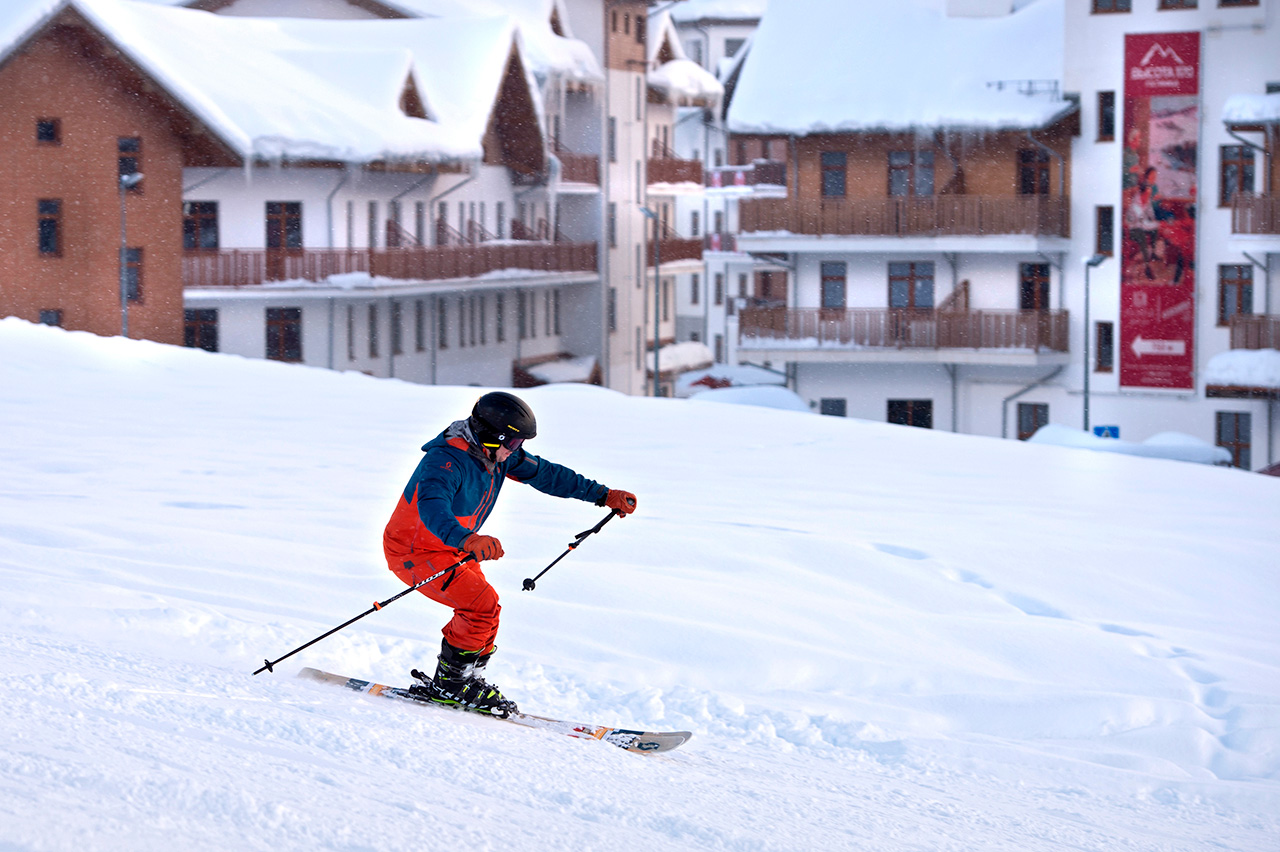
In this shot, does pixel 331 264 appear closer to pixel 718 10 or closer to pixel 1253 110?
pixel 1253 110

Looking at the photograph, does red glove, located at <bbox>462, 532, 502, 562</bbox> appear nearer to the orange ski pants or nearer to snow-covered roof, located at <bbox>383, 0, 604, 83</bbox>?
the orange ski pants

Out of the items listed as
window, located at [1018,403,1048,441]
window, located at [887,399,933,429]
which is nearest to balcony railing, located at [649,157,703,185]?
window, located at [887,399,933,429]

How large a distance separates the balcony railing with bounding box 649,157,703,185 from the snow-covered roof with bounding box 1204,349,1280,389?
2530 cm

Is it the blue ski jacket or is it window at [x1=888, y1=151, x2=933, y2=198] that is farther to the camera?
window at [x1=888, y1=151, x2=933, y2=198]

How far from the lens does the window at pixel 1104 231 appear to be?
34594 mm

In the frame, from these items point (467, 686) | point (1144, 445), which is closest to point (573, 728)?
point (467, 686)

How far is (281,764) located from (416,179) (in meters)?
36.6

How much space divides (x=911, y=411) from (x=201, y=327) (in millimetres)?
16309

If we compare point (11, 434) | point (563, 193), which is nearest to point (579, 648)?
point (11, 434)

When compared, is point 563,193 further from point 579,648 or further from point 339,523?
point 579,648

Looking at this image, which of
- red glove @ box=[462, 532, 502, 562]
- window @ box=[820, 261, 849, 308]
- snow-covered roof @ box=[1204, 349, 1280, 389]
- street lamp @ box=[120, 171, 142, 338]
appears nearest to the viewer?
red glove @ box=[462, 532, 502, 562]

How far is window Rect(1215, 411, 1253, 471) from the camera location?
1315 inches

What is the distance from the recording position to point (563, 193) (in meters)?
49.6

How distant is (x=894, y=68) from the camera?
3650 cm
